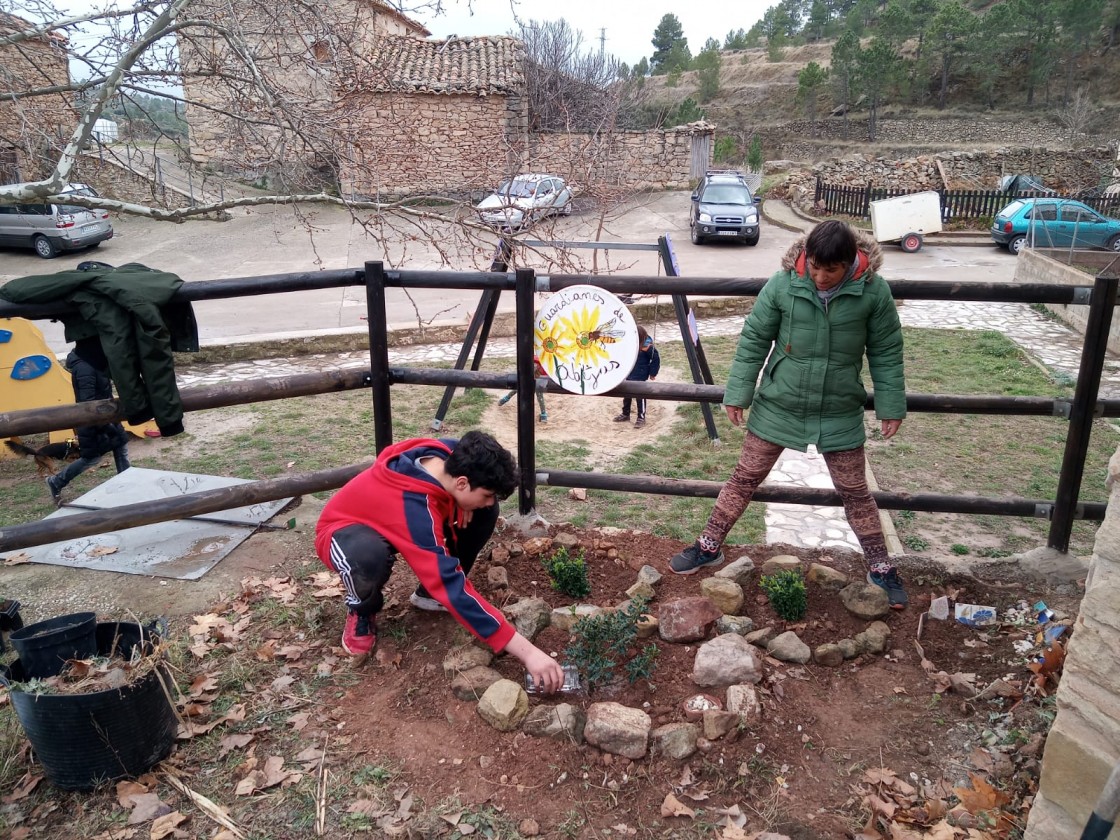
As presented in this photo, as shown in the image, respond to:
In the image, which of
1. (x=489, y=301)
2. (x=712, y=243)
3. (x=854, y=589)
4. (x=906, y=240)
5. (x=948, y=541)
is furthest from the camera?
(x=712, y=243)

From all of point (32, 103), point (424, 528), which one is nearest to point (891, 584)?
point (424, 528)

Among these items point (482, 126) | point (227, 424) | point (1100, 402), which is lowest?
point (227, 424)

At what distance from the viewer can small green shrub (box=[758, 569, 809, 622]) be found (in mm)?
3375

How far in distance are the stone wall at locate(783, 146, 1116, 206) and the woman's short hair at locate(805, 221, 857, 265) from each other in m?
29.8

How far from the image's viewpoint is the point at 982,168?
34.3m

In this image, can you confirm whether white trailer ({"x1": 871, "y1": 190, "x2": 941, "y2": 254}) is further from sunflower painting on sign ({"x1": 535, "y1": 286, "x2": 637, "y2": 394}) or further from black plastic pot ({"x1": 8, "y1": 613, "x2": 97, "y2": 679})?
black plastic pot ({"x1": 8, "y1": 613, "x2": 97, "y2": 679})

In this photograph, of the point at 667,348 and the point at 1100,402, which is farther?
the point at 667,348

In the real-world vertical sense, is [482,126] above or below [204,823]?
above

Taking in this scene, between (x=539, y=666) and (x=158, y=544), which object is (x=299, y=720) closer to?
(x=539, y=666)

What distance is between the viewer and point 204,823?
2508mm

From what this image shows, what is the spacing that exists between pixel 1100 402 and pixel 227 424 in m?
6.45

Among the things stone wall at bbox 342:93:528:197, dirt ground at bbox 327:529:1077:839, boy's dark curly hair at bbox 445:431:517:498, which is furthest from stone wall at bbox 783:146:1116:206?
boy's dark curly hair at bbox 445:431:517:498

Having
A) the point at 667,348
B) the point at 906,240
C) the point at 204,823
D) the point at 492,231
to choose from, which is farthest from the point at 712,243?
the point at 204,823

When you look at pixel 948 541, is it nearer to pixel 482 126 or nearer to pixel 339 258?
pixel 339 258
